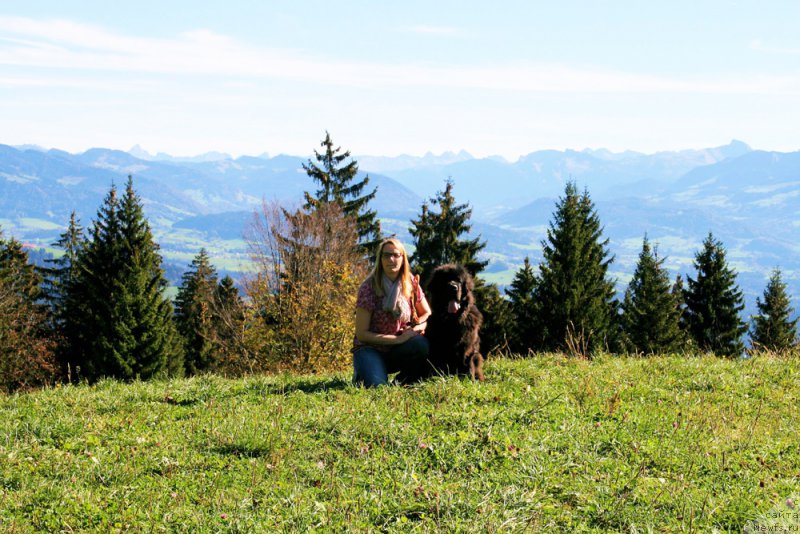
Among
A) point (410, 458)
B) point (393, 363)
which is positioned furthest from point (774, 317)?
point (410, 458)

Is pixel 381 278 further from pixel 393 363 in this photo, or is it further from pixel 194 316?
pixel 194 316

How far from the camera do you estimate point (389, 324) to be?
8.30 metres

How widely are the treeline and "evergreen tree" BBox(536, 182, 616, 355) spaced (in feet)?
0.31

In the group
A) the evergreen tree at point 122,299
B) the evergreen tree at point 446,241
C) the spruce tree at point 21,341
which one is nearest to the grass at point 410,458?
the spruce tree at point 21,341

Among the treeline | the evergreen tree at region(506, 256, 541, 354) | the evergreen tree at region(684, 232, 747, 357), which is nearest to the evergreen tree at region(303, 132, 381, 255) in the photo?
the treeline

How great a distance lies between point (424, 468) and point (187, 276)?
187 feet

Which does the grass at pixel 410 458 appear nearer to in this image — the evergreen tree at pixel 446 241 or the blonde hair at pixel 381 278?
the blonde hair at pixel 381 278

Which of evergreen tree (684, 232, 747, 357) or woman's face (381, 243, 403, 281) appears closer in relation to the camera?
woman's face (381, 243, 403, 281)

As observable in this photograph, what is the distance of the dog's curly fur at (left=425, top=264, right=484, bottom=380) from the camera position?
310 inches

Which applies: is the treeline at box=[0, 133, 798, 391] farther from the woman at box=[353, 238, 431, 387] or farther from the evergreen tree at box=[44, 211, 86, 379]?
the woman at box=[353, 238, 431, 387]

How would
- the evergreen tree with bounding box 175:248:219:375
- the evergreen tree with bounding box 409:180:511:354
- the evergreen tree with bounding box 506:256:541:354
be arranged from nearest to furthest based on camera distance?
the evergreen tree with bounding box 506:256:541:354, the evergreen tree with bounding box 409:180:511:354, the evergreen tree with bounding box 175:248:219:375

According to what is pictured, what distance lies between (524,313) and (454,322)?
127 ft

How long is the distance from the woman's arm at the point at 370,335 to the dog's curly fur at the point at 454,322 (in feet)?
1.23

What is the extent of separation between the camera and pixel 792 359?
10.1 metres
